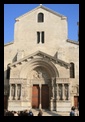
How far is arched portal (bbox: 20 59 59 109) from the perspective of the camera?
2248cm

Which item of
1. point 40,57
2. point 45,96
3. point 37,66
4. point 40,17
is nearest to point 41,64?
point 37,66

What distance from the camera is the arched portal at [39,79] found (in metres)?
22.5

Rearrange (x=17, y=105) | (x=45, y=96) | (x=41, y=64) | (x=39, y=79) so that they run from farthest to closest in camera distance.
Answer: (x=39, y=79), (x=45, y=96), (x=41, y=64), (x=17, y=105)

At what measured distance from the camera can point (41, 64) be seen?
2267cm

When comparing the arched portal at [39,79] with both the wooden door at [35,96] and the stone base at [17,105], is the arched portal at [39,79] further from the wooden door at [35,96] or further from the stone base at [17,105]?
the stone base at [17,105]

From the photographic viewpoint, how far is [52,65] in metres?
22.1

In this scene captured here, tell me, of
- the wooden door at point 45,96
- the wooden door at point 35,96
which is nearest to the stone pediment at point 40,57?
the wooden door at point 45,96

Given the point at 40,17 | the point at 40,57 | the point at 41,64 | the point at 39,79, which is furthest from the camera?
the point at 40,17

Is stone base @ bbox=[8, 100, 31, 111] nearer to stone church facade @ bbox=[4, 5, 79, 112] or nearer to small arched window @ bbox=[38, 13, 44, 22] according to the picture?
stone church facade @ bbox=[4, 5, 79, 112]

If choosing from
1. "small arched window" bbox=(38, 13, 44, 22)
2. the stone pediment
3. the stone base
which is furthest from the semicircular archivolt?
"small arched window" bbox=(38, 13, 44, 22)

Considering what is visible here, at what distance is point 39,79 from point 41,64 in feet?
5.56

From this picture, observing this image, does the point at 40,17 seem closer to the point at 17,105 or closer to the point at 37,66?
the point at 37,66

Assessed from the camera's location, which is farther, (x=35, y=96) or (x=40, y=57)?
(x=35, y=96)

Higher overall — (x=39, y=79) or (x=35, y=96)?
(x=39, y=79)
